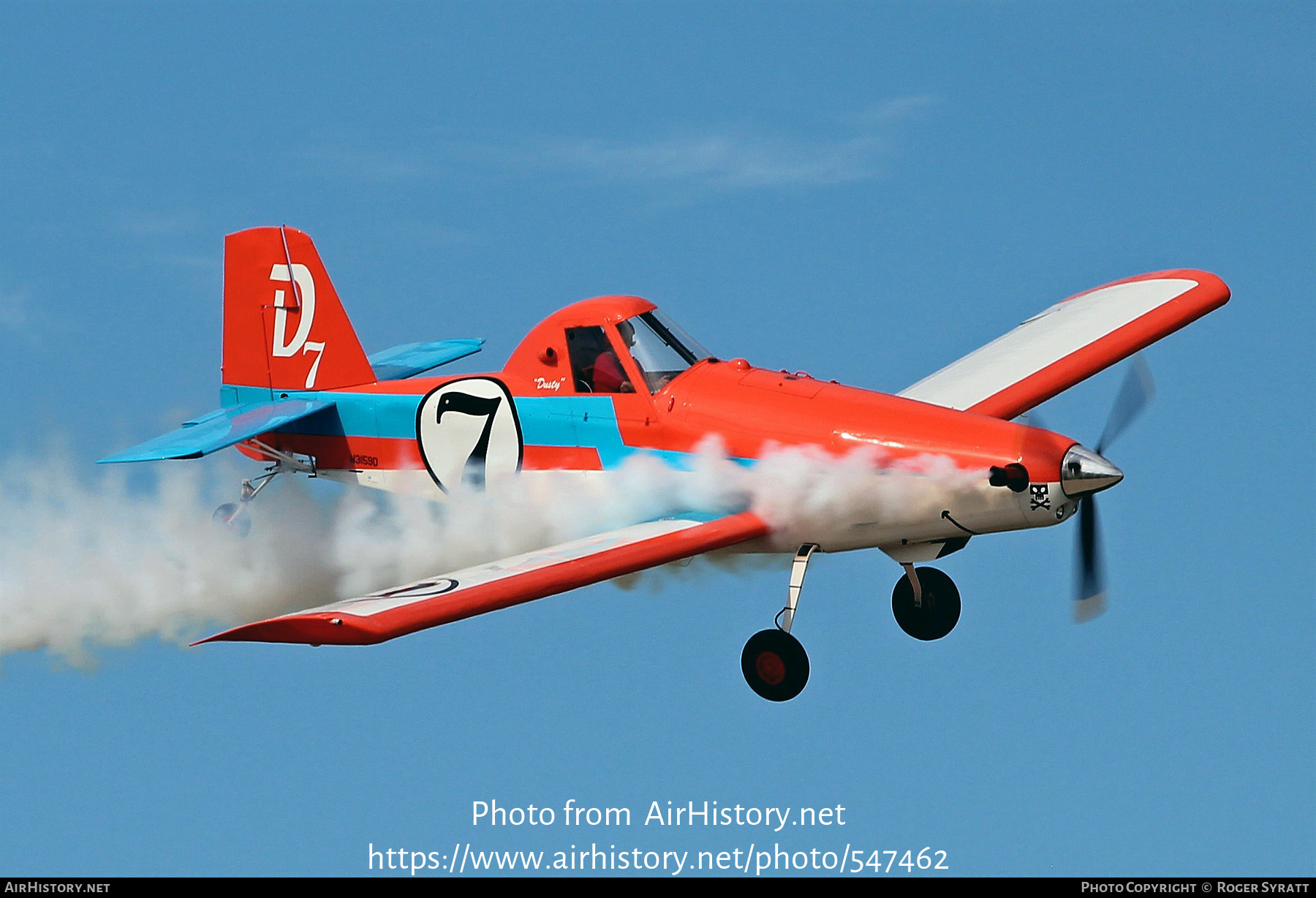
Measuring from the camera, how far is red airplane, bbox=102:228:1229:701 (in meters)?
16.1

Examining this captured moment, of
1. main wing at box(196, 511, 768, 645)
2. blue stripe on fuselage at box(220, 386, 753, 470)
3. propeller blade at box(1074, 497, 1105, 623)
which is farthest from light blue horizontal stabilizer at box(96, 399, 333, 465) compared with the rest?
propeller blade at box(1074, 497, 1105, 623)

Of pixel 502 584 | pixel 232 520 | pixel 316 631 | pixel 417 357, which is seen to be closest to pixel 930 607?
pixel 502 584

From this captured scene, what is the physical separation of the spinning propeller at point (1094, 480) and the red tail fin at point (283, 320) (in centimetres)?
753

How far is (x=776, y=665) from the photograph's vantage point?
16.7m

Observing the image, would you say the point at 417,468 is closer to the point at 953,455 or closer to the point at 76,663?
the point at 76,663

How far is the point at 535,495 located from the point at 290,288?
13.4 feet

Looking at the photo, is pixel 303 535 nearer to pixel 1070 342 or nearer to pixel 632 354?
pixel 632 354

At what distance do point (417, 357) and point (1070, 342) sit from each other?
714 cm

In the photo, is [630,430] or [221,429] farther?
[221,429]

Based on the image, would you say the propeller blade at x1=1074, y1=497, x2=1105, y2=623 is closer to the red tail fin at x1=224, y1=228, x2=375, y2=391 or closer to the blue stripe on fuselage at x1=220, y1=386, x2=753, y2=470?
the blue stripe on fuselage at x1=220, y1=386, x2=753, y2=470

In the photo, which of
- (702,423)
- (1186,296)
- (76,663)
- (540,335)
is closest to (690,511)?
(702,423)

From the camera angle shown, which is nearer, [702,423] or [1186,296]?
[702,423]

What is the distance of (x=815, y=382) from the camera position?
17.5 m

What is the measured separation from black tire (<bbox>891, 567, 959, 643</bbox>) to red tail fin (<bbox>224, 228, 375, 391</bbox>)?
19.6ft
